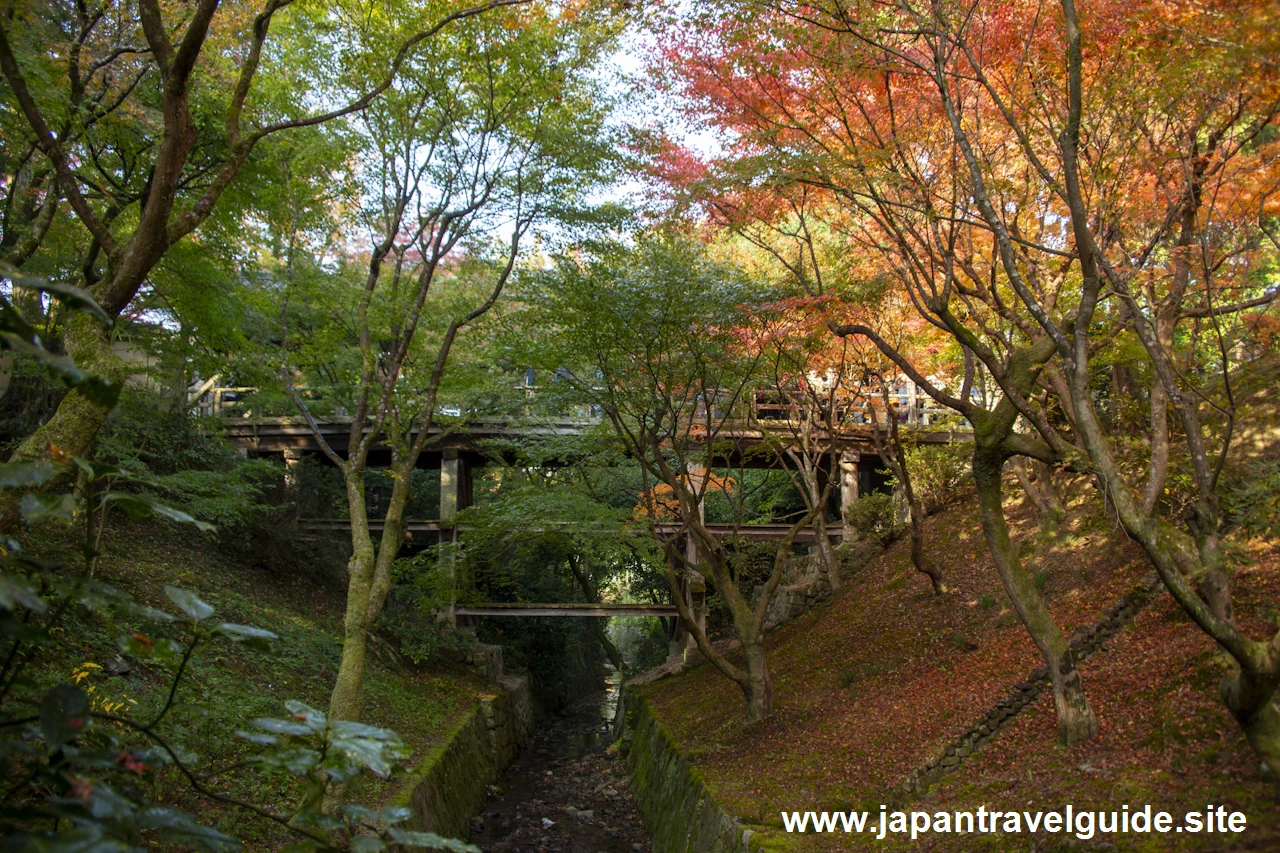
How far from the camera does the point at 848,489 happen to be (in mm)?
16984

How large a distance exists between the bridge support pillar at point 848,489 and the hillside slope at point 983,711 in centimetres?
278

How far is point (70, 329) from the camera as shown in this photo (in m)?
5.11

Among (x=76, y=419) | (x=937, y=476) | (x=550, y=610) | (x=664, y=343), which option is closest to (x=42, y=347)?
(x=76, y=419)

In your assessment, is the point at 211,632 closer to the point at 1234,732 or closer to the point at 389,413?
the point at 1234,732

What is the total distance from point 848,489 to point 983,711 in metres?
9.58

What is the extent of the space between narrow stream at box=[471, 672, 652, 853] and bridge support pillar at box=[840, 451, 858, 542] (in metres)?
6.34

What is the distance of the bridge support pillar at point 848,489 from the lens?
16453 mm

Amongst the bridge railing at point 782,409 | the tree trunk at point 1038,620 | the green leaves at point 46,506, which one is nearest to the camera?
the green leaves at point 46,506

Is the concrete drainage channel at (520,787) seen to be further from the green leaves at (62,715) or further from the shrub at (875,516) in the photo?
the shrub at (875,516)

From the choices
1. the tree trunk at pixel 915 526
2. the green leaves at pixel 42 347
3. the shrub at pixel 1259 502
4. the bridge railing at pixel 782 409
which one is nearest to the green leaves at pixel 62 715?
the green leaves at pixel 42 347

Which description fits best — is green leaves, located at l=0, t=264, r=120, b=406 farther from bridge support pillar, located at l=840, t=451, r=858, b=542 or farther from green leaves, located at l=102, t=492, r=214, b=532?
bridge support pillar, located at l=840, t=451, r=858, b=542

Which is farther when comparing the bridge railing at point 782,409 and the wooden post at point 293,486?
the wooden post at point 293,486

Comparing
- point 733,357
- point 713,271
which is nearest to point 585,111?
point 713,271

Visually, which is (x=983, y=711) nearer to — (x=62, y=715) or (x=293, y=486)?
(x=62, y=715)
